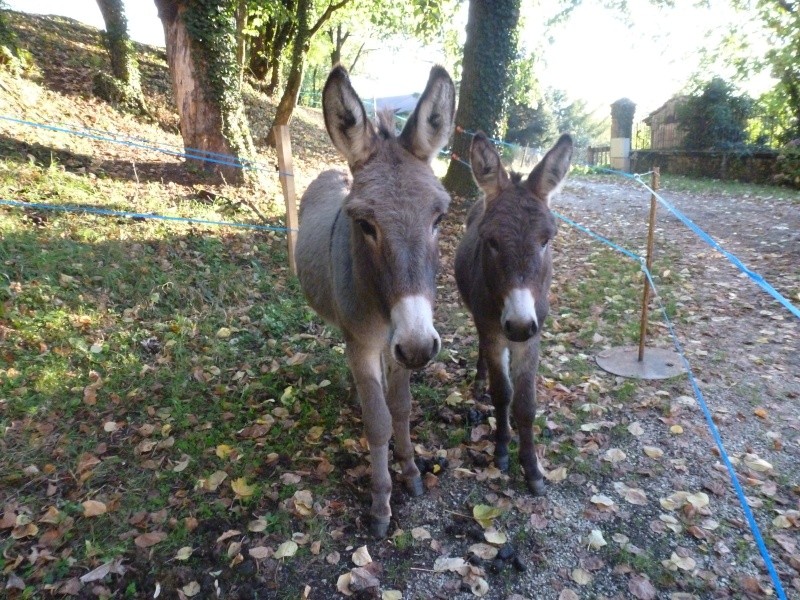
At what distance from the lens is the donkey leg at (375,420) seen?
9.59ft

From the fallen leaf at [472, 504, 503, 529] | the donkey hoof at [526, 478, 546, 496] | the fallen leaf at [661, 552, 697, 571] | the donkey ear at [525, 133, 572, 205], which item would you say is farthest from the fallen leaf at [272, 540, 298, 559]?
the donkey ear at [525, 133, 572, 205]

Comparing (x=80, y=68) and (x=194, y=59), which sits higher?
(x=80, y=68)

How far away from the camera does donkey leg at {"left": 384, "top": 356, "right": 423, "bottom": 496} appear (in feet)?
10.2

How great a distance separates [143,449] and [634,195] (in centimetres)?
1444

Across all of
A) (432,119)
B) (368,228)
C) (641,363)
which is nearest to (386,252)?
(368,228)

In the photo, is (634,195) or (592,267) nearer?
(592,267)

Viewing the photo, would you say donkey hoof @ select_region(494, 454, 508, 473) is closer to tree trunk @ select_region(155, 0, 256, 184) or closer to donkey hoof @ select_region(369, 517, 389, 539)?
donkey hoof @ select_region(369, 517, 389, 539)

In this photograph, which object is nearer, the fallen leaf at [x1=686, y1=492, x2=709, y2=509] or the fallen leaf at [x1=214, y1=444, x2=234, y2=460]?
the fallen leaf at [x1=686, y1=492, x2=709, y2=509]

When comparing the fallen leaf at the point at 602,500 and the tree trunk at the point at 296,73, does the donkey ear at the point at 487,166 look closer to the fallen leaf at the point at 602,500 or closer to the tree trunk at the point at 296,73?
the fallen leaf at the point at 602,500

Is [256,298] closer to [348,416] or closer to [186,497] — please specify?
[348,416]

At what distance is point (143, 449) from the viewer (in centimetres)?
345

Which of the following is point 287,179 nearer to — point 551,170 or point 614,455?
point 551,170

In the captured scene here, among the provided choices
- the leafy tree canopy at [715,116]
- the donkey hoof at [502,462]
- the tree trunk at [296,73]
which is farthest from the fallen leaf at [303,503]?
the leafy tree canopy at [715,116]

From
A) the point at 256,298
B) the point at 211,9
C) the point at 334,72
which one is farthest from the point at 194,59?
the point at 334,72
